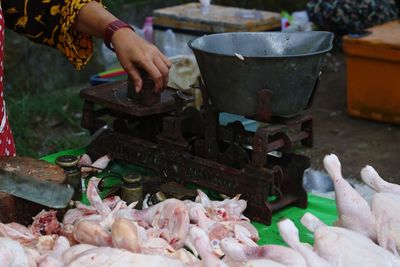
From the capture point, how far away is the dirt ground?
208 inches

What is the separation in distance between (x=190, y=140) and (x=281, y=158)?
0.37m

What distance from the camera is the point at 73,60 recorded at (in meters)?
2.88

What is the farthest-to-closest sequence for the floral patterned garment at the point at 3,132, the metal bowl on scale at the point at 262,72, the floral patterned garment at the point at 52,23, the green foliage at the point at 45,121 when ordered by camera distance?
the green foliage at the point at 45,121 < the floral patterned garment at the point at 52,23 < the floral patterned garment at the point at 3,132 < the metal bowl on scale at the point at 262,72

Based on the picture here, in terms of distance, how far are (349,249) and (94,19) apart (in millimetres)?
1383

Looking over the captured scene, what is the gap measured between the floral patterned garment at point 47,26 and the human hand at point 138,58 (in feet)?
0.85

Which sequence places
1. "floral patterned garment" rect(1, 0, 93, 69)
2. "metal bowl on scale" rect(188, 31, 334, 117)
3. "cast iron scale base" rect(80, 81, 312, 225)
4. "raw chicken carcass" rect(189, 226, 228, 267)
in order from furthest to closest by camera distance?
1. "floral patterned garment" rect(1, 0, 93, 69)
2. "cast iron scale base" rect(80, 81, 312, 225)
3. "metal bowl on scale" rect(188, 31, 334, 117)
4. "raw chicken carcass" rect(189, 226, 228, 267)

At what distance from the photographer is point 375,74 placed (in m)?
5.97

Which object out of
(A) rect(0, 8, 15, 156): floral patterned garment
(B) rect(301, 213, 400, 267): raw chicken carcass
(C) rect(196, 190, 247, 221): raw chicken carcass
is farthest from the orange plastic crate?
(B) rect(301, 213, 400, 267): raw chicken carcass

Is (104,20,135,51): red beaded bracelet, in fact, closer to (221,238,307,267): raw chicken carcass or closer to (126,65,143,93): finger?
(126,65,143,93): finger

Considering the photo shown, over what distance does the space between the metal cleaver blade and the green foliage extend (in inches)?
128

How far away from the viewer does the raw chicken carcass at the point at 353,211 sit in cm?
210

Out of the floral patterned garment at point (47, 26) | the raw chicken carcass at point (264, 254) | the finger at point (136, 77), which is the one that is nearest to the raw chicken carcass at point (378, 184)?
the raw chicken carcass at point (264, 254)

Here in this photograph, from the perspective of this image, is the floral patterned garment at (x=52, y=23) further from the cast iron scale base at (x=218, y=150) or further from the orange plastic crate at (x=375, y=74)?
the orange plastic crate at (x=375, y=74)

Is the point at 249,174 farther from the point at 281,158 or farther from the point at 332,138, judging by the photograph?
the point at 332,138
